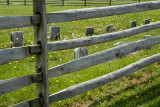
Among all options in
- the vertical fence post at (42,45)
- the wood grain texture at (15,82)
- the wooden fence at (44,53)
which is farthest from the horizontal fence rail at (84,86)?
the wood grain texture at (15,82)

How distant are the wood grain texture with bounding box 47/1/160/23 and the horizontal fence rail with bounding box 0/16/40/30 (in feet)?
0.69

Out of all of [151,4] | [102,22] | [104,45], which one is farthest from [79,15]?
[102,22]

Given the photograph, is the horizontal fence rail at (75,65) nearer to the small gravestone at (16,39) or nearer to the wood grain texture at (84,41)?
the wood grain texture at (84,41)

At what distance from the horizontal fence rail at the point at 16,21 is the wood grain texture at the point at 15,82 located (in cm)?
62

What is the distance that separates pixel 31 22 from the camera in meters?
3.02

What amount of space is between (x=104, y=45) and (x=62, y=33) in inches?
77.0

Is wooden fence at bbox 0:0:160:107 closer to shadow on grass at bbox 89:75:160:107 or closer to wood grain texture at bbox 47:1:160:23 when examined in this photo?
wood grain texture at bbox 47:1:160:23


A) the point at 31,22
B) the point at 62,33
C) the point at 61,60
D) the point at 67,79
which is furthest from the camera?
the point at 62,33

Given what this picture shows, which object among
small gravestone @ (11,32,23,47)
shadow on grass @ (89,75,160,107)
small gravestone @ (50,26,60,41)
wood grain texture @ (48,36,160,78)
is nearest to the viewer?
wood grain texture @ (48,36,160,78)

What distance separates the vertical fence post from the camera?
304cm

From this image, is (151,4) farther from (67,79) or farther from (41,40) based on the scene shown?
(41,40)

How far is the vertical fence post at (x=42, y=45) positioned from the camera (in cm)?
304

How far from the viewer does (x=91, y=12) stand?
3.68 m

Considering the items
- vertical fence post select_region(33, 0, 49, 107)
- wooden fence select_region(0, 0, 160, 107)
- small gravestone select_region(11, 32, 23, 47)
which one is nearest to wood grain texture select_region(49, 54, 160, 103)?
wooden fence select_region(0, 0, 160, 107)
